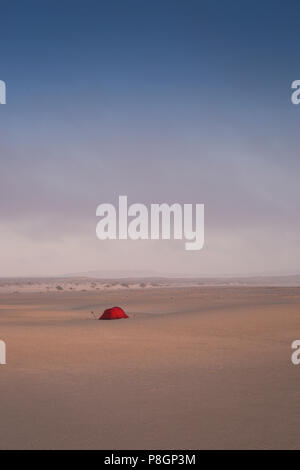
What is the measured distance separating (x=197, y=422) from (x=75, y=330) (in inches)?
636

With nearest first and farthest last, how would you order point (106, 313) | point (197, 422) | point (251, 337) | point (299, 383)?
point (197, 422)
point (299, 383)
point (251, 337)
point (106, 313)

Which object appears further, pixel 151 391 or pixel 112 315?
pixel 112 315

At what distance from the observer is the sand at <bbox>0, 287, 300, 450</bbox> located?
8281mm

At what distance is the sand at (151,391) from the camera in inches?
326

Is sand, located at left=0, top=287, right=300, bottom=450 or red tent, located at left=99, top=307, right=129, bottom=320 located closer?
sand, located at left=0, top=287, right=300, bottom=450

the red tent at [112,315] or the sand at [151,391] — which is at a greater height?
the red tent at [112,315]

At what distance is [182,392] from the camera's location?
37.0 ft

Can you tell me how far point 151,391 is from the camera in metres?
11.4

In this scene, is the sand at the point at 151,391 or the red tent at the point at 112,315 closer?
the sand at the point at 151,391

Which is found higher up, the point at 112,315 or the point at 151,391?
the point at 112,315

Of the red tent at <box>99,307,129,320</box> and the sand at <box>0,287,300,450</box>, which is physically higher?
the red tent at <box>99,307,129,320</box>

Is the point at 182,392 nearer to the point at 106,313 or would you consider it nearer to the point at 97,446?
the point at 97,446
